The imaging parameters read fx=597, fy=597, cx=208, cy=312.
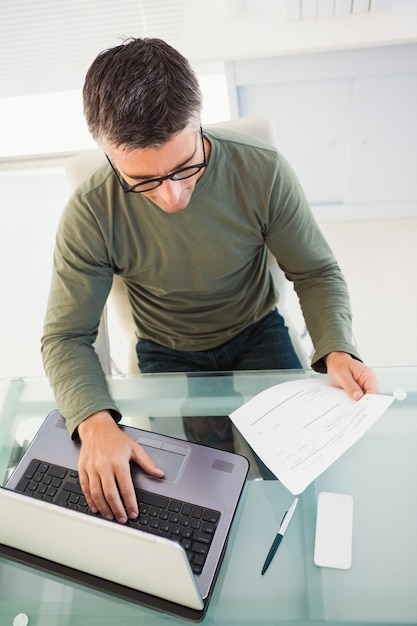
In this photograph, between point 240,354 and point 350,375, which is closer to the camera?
point 350,375

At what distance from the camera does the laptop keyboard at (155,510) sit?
34.4 inches

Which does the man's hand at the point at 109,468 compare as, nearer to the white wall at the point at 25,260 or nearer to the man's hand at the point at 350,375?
the man's hand at the point at 350,375

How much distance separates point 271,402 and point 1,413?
1.73 feet

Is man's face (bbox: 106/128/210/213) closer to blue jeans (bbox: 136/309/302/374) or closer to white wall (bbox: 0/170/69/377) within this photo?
blue jeans (bbox: 136/309/302/374)

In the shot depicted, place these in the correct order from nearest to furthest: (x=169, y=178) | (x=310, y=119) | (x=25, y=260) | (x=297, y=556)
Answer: (x=297, y=556), (x=169, y=178), (x=310, y=119), (x=25, y=260)

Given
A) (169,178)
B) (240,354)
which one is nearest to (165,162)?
(169,178)

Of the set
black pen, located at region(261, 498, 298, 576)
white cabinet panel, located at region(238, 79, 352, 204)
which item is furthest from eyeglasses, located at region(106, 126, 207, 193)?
white cabinet panel, located at region(238, 79, 352, 204)

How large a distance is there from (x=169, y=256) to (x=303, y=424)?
0.42m

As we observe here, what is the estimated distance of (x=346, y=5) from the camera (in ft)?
6.95

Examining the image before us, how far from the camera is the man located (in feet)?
3.02

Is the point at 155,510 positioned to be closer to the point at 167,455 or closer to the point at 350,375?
the point at 167,455

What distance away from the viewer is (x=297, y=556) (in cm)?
88

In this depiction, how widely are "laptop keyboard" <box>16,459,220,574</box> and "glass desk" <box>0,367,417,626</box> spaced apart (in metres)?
0.05

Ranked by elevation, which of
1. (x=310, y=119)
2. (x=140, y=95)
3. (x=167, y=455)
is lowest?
(x=310, y=119)
